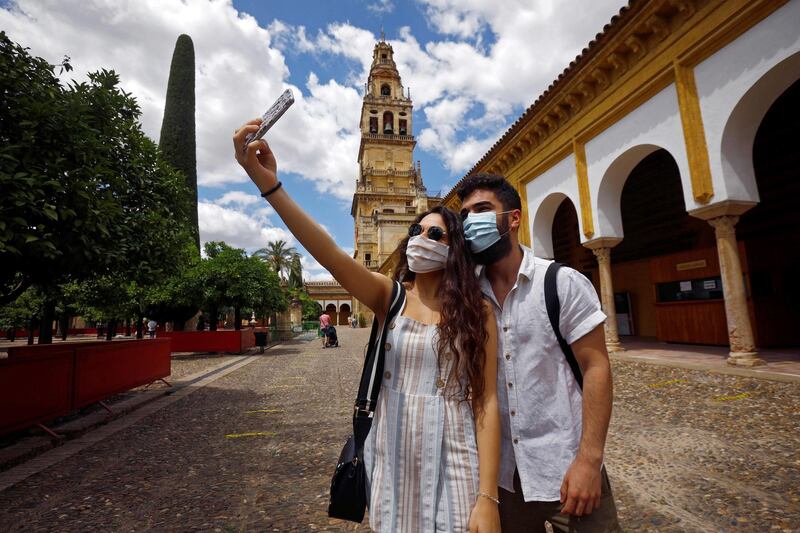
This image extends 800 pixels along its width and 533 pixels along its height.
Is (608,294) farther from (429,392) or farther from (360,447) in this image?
(360,447)

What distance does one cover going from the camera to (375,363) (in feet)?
5.25

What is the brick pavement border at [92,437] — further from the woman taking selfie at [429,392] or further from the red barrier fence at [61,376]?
the woman taking selfie at [429,392]

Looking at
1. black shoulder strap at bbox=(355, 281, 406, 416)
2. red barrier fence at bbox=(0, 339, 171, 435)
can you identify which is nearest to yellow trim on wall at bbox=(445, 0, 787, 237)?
black shoulder strap at bbox=(355, 281, 406, 416)

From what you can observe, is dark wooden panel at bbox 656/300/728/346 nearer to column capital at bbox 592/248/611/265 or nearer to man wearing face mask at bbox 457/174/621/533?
column capital at bbox 592/248/611/265

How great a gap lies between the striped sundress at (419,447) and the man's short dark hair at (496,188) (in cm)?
75

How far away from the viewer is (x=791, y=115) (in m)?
8.73

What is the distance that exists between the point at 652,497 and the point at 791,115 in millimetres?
10320

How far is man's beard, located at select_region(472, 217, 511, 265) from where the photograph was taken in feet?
5.81

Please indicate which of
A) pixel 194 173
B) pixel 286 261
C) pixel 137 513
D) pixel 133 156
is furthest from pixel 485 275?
pixel 286 261

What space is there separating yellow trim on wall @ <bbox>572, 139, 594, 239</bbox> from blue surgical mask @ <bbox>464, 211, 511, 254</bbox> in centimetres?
1031

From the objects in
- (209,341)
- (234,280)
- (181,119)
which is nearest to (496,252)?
(234,280)

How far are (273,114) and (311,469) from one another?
3.85 meters

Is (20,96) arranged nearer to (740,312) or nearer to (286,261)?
(740,312)

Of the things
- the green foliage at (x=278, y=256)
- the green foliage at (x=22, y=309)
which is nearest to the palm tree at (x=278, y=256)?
the green foliage at (x=278, y=256)
